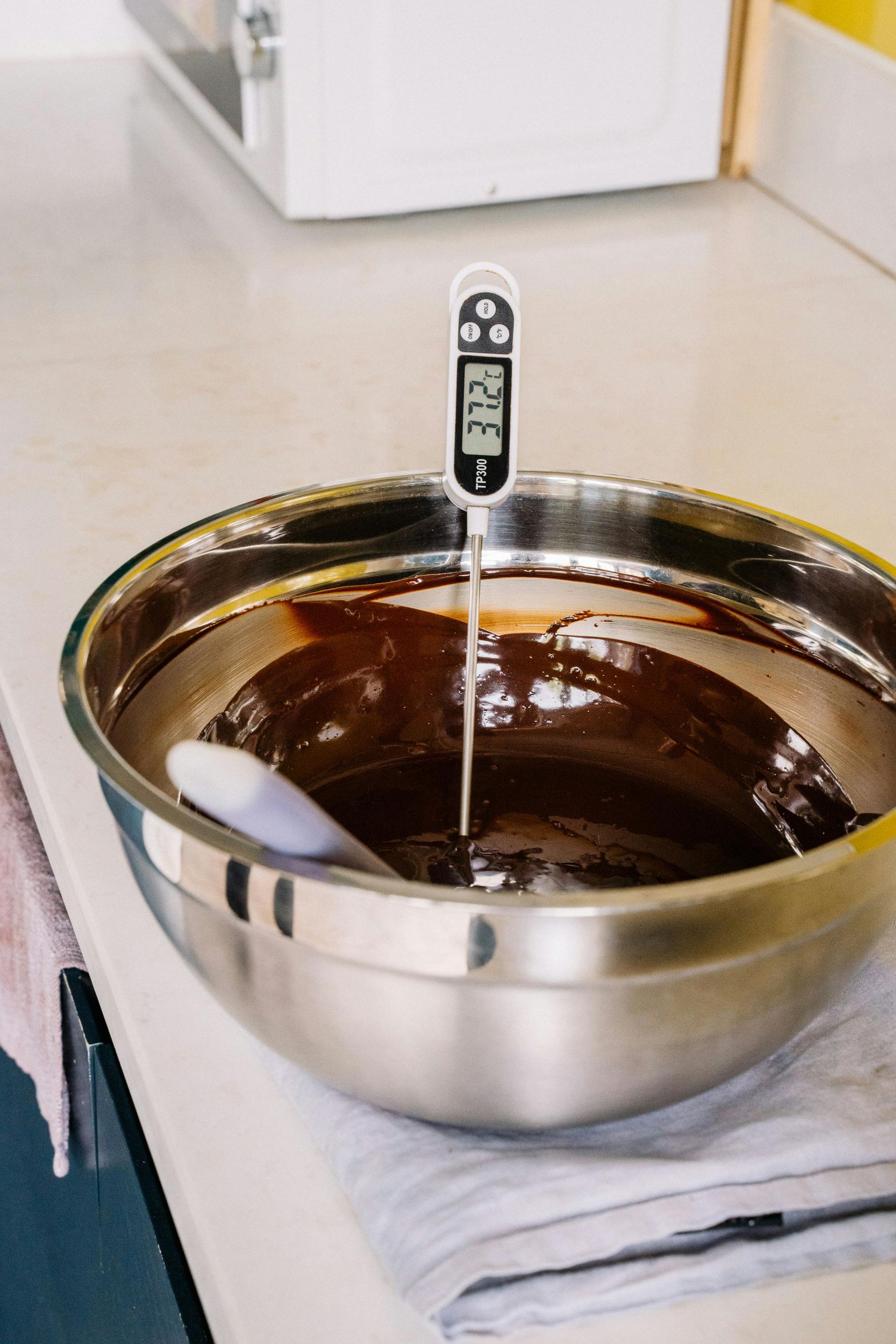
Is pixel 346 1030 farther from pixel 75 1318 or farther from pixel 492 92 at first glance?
pixel 492 92

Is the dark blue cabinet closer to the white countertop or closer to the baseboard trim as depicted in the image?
the white countertop

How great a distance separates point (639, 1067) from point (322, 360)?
837mm

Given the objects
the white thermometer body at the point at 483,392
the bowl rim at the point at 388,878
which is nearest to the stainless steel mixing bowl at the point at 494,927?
the bowl rim at the point at 388,878

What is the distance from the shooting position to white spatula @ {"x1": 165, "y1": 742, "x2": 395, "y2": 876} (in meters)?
0.46

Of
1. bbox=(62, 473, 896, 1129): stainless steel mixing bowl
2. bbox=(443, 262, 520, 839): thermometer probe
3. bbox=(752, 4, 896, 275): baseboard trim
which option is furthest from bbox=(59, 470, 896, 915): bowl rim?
bbox=(752, 4, 896, 275): baseboard trim

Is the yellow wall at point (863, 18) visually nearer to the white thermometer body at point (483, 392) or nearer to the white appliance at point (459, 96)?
the white appliance at point (459, 96)

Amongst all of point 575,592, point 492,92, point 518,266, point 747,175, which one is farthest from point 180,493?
point 747,175

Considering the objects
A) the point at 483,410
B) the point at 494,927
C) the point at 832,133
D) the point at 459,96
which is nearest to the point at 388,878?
the point at 494,927

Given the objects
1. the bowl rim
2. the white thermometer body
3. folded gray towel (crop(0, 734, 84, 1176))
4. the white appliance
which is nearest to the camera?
the bowl rim

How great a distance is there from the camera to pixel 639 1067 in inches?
18.3

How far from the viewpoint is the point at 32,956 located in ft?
2.55

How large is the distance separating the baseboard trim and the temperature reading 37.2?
0.89 meters

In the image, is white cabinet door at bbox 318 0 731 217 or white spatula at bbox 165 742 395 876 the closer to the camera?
white spatula at bbox 165 742 395 876

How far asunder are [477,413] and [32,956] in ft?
1.27
